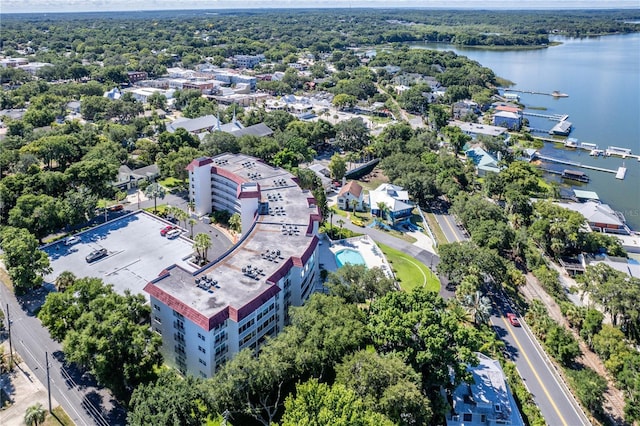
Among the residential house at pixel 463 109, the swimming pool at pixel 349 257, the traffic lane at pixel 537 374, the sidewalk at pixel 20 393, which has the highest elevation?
the residential house at pixel 463 109

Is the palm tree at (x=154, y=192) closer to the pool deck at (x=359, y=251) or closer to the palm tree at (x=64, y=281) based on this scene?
the palm tree at (x=64, y=281)

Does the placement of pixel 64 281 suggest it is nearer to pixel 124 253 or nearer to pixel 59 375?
pixel 124 253

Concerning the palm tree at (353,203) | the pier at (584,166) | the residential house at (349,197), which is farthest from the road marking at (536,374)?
the pier at (584,166)

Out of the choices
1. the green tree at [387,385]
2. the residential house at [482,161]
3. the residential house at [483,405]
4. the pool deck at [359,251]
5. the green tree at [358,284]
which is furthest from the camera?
the residential house at [482,161]

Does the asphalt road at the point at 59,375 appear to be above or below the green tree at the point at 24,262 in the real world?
below

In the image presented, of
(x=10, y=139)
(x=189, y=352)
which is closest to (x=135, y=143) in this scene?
(x=10, y=139)

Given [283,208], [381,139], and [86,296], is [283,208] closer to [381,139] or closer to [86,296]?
[86,296]

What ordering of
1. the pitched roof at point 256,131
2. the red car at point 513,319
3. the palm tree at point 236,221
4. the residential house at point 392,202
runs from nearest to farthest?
the red car at point 513,319 → the palm tree at point 236,221 → the residential house at point 392,202 → the pitched roof at point 256,131

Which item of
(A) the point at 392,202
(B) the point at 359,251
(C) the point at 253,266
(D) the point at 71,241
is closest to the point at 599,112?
(A) the point at 392,202
